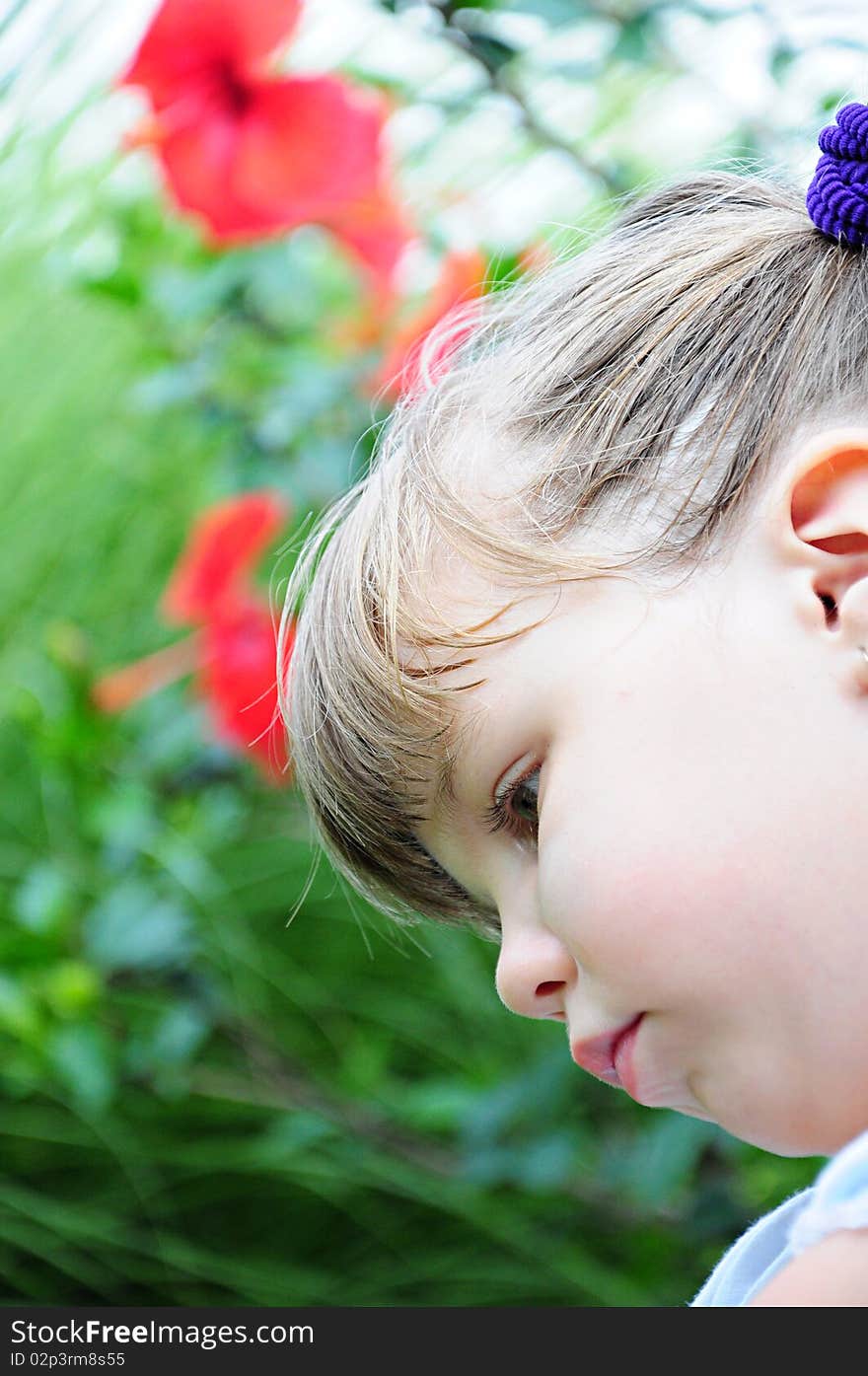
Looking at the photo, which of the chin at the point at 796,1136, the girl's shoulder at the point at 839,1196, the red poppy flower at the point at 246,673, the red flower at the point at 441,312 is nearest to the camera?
the girl's shoulder at the point at 839,1196

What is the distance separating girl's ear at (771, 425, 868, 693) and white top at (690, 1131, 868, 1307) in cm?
17

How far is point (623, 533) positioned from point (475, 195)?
0.79 meters

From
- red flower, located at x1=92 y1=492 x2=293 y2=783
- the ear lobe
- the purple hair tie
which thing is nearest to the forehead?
the ear lobe

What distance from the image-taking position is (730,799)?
1.67ft

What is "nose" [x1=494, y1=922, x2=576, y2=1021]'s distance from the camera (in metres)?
0.58

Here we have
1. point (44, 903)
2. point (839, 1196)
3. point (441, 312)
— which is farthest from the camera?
point (44, 903)

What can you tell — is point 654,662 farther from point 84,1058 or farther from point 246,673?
point 84,1058

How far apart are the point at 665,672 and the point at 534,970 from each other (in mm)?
145

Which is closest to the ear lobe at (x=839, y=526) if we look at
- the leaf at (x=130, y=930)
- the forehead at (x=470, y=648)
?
the forehead at (x=470, y=648)

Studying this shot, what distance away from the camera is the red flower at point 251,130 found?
0.90 meters

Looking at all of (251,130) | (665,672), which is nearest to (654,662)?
(665,672)

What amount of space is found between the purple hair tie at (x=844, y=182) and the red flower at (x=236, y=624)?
1.51ft

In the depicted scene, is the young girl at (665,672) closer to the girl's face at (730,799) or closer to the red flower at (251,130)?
the girl's face at (730,799)

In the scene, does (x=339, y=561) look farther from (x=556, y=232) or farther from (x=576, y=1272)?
(x=576, y=1272)
